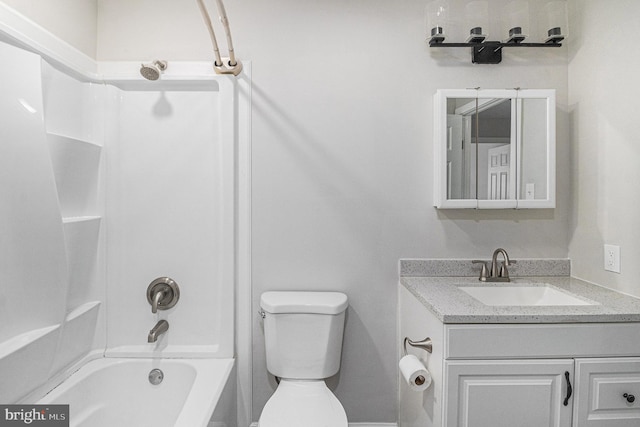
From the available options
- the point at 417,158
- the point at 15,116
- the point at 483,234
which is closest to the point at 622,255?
the point at 483,234

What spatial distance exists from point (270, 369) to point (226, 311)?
354 mm

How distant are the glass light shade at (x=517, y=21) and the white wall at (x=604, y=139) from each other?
0.83 feet

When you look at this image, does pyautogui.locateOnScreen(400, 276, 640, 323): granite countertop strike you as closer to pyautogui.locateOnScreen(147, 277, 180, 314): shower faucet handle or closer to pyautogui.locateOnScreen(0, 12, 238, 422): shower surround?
pyautogui.locateOnScreen(0, 12, 238, 422): shower surround

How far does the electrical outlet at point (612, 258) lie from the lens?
62.7 inches

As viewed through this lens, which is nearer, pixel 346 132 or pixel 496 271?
pixel 496 271

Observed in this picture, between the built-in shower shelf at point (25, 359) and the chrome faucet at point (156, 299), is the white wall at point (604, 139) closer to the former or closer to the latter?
the chrome faucet at point (156, 299)

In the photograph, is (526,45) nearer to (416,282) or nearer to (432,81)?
(432,81)

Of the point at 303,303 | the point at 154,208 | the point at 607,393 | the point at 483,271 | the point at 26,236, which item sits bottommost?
the point at 607,393

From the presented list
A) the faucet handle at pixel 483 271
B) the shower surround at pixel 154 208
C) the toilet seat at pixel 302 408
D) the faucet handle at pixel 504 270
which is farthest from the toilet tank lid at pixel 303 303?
the faucet handle at pixel 504 270

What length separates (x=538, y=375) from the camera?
127 centimetres

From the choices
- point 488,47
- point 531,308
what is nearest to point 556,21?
point 488,47

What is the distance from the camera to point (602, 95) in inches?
66.0

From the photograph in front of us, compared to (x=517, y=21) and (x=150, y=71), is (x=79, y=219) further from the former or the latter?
(x=517, y=21)

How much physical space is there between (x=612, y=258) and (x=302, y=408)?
1.47m
